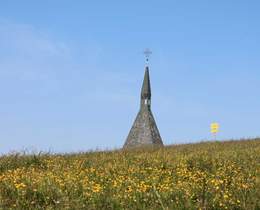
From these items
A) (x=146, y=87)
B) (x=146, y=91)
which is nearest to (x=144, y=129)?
(x=146, y=91)

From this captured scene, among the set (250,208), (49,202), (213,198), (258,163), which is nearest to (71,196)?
(49,202)

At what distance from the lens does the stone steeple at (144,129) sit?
191 ft

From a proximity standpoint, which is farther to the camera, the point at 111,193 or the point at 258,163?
the point at 258,163

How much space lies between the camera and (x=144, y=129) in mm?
59750

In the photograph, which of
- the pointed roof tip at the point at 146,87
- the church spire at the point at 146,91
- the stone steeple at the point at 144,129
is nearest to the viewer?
the stone steeple at the point at 144,129

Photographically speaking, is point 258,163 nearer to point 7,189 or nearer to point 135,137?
point 7,189

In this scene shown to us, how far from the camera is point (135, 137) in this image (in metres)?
59.0

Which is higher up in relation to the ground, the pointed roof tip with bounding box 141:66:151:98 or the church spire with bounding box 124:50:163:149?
the pointed roof tip with bounding box 141:66:151:98

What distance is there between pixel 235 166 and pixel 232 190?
6.26 metres

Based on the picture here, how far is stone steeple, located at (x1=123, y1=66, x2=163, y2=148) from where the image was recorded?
58.2 metres

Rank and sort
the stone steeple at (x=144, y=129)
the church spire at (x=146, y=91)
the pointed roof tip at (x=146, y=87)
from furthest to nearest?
1. the pointed roof tip at (x=146, y=87)
2. the church spire at (x=146, y=91)
3. the stone steeple at (x=144, y=129)

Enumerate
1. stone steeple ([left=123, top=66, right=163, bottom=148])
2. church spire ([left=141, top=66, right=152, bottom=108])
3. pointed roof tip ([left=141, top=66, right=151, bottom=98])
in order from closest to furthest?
stone steeple ([left=123, top=66, right=163, bottom=148])
church spire ([left=141, top=66, right=152, bottom=108])
pointed roof tip ([left=141, top=66, right=151, bottom=98])

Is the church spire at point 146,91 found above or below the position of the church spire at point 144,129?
above

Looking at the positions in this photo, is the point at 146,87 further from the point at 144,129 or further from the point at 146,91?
the point at 144,129
